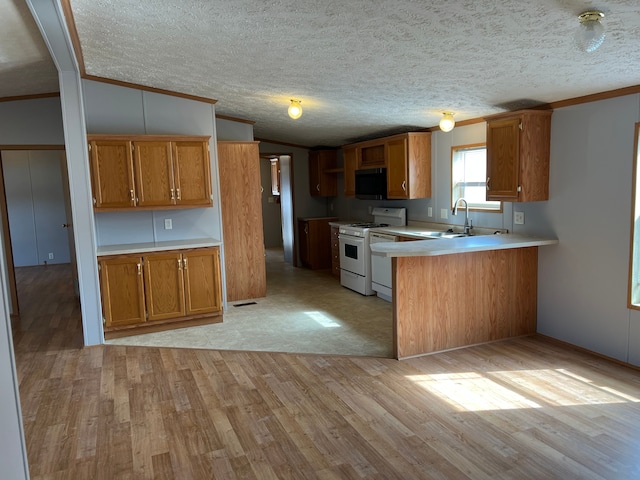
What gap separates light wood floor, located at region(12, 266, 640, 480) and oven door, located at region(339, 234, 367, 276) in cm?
220

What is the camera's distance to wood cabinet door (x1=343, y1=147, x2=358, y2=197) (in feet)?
22.1

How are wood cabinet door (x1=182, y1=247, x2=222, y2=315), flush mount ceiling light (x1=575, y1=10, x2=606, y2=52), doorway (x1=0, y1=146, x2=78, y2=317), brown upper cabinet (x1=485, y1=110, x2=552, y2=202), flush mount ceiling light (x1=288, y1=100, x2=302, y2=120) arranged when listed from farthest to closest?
doorway (x1=0, y1=146, x2=78, y2=317) → wood cabinet door (x1=182, y1=247, x2=222, y2=315) → flush mount ceiling light (x1=288, y1=100, x2=302, y2=120) → brown upper cabinet (x1=485, y1=110, x2=552, y2=202) → flush mount ceiling light (x1=575, y1=10, x2=606, y2=52)

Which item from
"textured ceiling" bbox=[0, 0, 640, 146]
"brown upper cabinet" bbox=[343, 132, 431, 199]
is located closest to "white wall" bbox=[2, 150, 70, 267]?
"textured ceiling" bbox=[0, 0, 640, 146]

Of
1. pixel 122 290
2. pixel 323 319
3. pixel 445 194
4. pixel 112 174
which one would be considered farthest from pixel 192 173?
pixel 445 194

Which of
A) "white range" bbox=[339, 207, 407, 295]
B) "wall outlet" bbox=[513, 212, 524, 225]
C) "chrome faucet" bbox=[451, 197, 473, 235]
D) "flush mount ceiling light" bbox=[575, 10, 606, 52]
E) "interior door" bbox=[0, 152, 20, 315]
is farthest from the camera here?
"white range" bbox=[339, 207, 407, 295]

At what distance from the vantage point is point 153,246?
182 inches

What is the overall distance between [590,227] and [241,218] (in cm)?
383

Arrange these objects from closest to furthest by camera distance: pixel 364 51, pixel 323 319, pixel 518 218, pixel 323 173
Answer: pixel 364 51, pixel 518 218, pixel 323 319, pixel 323 173

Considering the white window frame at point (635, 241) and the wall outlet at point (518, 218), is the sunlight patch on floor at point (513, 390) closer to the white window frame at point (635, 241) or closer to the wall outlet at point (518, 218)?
the white window frame at point (635, 241)

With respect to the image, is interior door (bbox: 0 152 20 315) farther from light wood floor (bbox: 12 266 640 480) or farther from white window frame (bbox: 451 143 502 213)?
white window frame (bbox: 451 143 502 213)

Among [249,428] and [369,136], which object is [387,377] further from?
[369,136]

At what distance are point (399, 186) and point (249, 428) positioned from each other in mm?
3745

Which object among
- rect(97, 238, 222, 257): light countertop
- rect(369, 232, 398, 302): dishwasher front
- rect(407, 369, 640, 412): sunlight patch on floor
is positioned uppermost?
rect(97, 238, 222, 257): light countertop

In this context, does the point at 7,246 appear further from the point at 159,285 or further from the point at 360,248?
the point at 360,248
